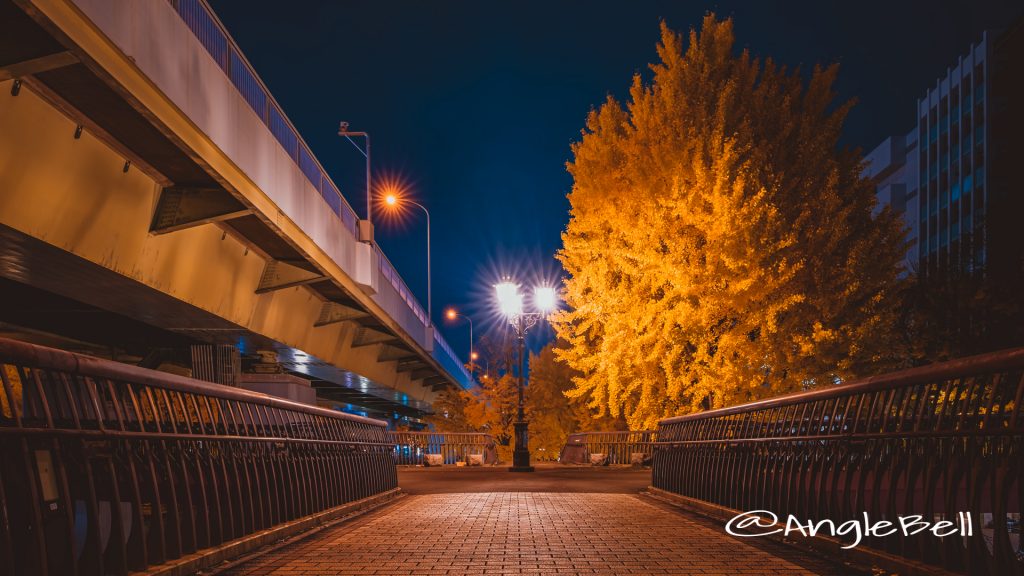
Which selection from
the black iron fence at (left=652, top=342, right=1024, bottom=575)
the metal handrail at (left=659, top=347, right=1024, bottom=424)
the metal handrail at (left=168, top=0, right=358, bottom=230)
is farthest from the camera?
the metal handrail at (left=168, top=0, right=358, bottom=230)

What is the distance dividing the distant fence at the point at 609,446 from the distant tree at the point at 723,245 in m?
9.87

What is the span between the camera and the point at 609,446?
115 feet

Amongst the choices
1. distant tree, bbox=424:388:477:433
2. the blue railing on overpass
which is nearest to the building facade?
distant tree, bbox=424:388:477:433

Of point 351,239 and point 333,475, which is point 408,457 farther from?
point 333,475

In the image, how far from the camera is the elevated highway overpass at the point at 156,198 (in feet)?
33.8

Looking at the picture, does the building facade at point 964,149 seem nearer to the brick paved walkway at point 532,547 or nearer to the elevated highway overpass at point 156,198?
the elevated highway overpass at point 156,198

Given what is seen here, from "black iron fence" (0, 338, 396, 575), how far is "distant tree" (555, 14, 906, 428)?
1098 centimetres

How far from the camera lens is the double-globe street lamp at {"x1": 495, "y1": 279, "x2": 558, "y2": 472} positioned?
30.2m

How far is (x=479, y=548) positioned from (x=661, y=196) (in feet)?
44.6

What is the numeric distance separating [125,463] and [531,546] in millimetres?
3900

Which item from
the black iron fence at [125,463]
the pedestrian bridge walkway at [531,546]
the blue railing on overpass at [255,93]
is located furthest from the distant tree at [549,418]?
the black iron fence at [125,463]

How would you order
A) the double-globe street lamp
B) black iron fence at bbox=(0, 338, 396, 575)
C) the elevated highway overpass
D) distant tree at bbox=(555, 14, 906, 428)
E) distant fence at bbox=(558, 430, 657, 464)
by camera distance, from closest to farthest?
black iron fence at bbox=(0, 338, 396, 575) → the elevated highway overpass → distant tree at bbox=(555, 14, 906, 428) → the double-globe street lamp → distant fence at bbox=(558, 430, 657, 464)

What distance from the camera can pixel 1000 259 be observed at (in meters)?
42.1

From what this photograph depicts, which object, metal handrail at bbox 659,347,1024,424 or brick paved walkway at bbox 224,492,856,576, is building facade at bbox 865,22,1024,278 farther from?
metal handrail at bbox 659,347,1024,424
